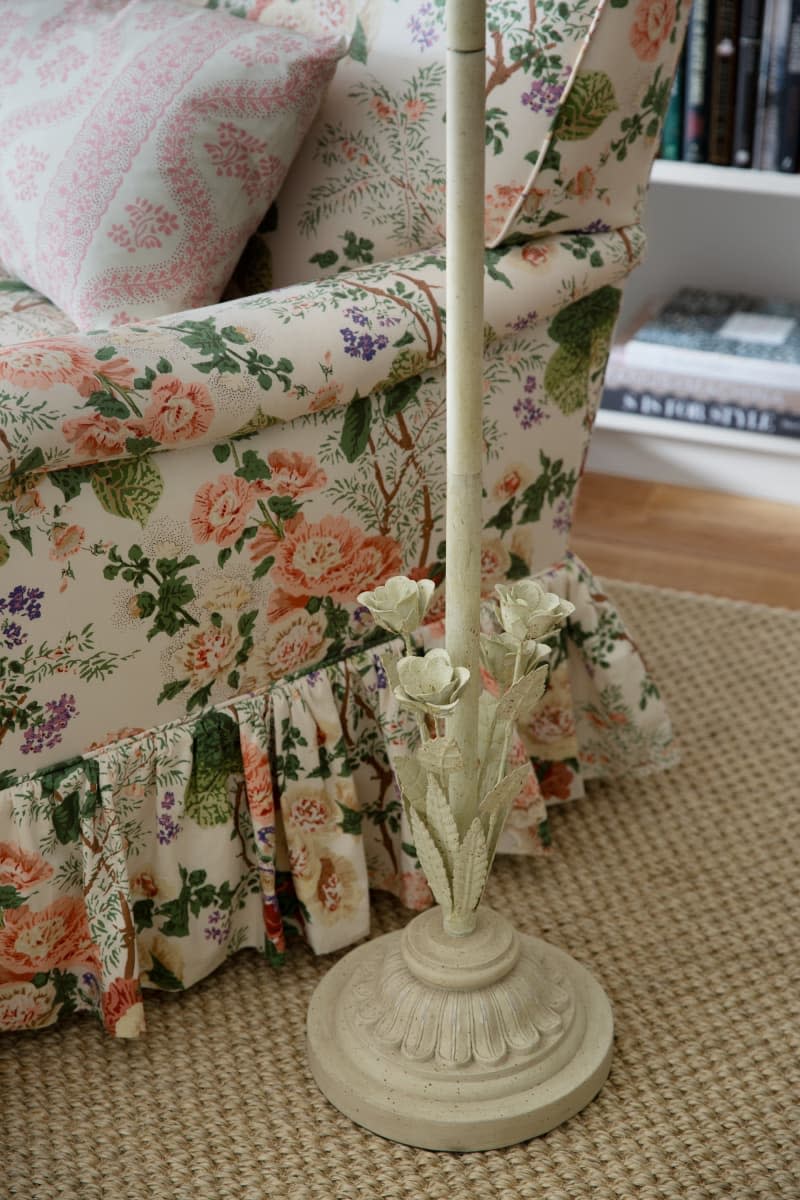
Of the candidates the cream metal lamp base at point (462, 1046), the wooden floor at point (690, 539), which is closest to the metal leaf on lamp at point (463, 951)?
the cream metal lamp base at point (462, 1046)

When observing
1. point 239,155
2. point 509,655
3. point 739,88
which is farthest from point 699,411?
point 509,655

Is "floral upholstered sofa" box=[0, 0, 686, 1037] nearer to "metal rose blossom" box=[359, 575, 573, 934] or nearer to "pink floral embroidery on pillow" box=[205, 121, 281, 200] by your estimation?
"pink floral embroidery on pillow" box=[205, 121, 281, 200]

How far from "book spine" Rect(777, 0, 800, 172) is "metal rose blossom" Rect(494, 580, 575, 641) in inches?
41.7

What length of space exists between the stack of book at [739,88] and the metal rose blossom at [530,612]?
100cm

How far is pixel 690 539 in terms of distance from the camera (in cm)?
187

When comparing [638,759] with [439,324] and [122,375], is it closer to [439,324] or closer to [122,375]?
[439,324]

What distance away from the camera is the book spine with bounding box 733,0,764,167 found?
1723 mm

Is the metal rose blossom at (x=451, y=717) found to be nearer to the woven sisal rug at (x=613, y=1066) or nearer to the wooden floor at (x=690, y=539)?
the woven sisal rug at (x=613, y=1066)

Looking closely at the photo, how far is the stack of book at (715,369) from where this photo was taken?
185 centimetres

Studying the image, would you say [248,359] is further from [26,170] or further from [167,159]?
[26,170]

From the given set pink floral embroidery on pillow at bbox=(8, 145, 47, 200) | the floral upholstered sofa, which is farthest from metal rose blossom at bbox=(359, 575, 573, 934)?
pink floral embroidery on pillow at bbox=(8, 145, 47, 200)

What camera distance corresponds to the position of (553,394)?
1190mm

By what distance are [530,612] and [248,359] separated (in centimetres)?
26

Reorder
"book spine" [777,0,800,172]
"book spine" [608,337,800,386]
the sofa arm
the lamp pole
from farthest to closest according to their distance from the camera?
"book spine" [608,337,800,386] < "book spine" [777,0,800,172] < the sofa arm < the lamp pole
